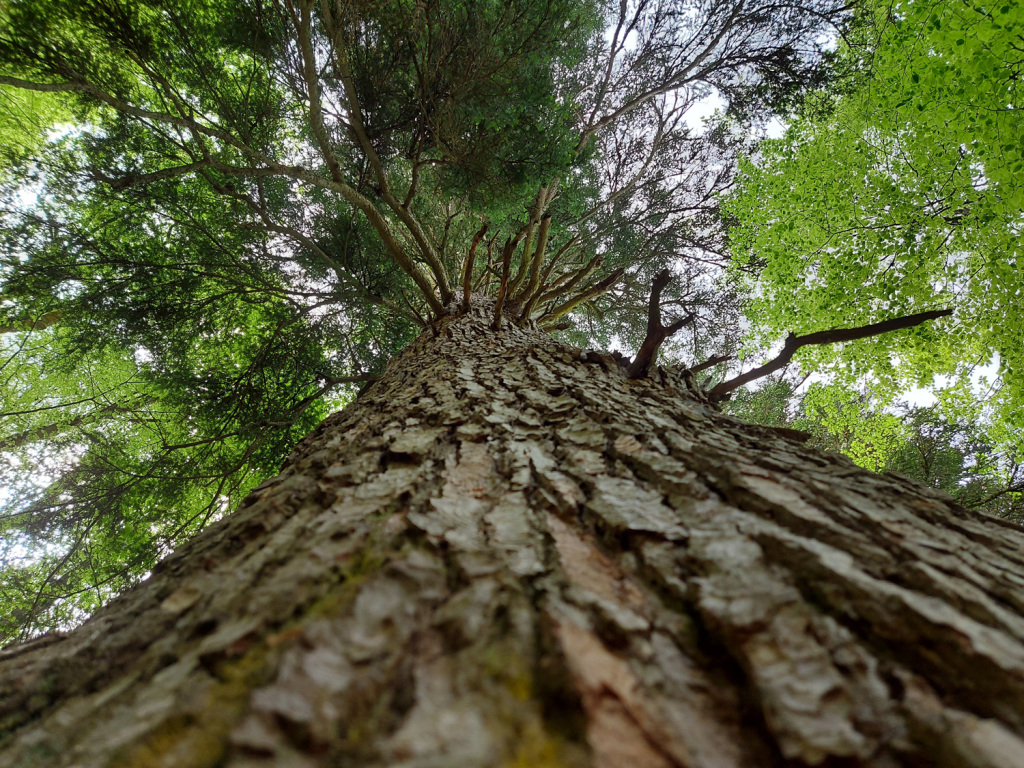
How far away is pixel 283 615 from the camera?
54cm

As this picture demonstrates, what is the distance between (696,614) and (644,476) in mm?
395

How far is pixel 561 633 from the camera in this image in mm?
503

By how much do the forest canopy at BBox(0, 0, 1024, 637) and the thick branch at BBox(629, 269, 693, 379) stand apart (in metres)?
1.06

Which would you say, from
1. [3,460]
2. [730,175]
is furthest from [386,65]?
[3,460]

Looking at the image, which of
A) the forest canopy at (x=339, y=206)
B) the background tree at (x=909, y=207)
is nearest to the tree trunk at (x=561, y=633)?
the forest canopy at (x=339, y=206)

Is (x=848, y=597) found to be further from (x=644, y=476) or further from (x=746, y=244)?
(x=746, y=244)

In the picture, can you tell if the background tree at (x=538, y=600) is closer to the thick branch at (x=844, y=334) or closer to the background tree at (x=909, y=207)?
the thick branch at (x=844, y=334)

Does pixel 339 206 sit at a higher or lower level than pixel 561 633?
higher

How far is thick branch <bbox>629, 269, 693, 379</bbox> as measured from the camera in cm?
152

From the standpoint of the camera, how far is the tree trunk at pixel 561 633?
41 cm

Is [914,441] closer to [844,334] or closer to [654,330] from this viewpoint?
[844,334]

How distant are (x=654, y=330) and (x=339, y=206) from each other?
5.20 metres

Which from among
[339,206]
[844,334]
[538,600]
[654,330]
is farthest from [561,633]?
[339,206]

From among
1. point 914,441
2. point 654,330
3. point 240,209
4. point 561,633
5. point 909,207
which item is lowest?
point 561,633
